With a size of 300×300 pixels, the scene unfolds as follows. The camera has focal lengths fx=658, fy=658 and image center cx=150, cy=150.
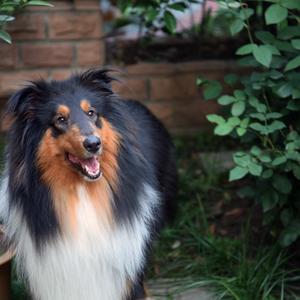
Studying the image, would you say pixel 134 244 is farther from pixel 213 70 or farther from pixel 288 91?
pixel 213 70

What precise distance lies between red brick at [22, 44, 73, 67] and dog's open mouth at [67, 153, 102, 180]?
2049 millimetres

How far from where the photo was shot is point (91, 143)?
2.66 m

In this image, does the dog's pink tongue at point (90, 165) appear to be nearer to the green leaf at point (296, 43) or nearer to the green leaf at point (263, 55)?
the green leaf at point (263, 55)

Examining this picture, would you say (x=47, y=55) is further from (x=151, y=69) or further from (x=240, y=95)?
(x=240, y=95)

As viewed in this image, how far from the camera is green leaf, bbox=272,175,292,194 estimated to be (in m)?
3.30

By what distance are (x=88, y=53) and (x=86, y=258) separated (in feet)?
7.07

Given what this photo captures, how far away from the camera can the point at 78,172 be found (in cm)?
281

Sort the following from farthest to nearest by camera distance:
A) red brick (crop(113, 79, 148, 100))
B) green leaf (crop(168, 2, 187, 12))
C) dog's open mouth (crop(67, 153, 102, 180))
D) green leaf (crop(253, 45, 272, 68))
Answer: red brick (crop(113, 79, 148, 100)) < green leaf (crop(168, 2, 187, 12)) < green leaf (crop(253, 45, 272, 68)) < dog's open mouth (crop(67, 153, 102, 180))

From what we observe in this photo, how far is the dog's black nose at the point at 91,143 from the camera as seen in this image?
2.66 metres

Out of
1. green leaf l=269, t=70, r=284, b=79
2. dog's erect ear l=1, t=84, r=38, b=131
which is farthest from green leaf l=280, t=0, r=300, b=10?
dog's erect ear l=1, t=84, r=38, b=131

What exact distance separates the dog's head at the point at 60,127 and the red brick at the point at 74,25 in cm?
185

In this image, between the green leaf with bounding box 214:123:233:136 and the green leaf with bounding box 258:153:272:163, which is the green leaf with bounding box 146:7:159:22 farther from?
the green leaf with bounding box 258:153:272:163

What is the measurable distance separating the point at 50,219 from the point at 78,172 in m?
0.24

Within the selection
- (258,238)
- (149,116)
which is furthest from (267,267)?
(149,116)
